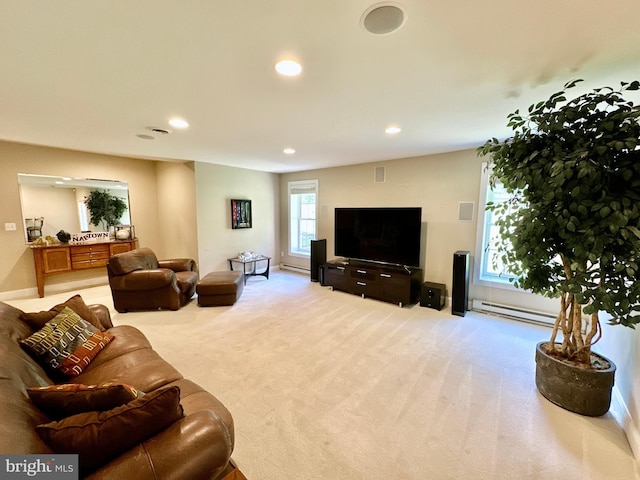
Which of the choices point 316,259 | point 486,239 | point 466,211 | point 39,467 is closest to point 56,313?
point 39,467

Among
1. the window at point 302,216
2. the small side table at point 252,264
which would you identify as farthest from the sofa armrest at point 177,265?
the window at point 302,216

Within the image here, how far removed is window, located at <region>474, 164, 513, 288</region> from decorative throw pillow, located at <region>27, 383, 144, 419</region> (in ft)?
13.8

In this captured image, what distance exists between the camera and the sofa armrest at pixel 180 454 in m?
0.91

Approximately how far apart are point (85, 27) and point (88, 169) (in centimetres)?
461

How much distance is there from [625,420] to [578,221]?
4.85ft

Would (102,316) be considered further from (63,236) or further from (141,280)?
(63,236)

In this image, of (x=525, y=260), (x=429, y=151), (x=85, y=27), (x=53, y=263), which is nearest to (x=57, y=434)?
(x=85, y=27)

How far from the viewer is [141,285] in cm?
369

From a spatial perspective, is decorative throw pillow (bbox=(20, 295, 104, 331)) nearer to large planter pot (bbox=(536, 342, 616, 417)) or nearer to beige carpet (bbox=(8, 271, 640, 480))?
beige carpet (bbox=(8, 271, 640, 480))

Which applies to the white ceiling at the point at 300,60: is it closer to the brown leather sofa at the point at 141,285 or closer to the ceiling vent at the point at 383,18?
the ceiling vent at the point at 383,18

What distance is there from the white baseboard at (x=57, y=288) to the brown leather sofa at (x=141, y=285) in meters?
1.89

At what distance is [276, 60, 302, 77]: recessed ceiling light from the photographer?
166 cm

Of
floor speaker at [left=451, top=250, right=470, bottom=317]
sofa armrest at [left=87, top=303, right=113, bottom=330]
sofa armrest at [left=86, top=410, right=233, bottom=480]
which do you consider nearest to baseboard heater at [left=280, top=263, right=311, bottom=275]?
floor speaker at [left=451, top=250, right=470, bottom=317]

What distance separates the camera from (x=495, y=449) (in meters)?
1.67
